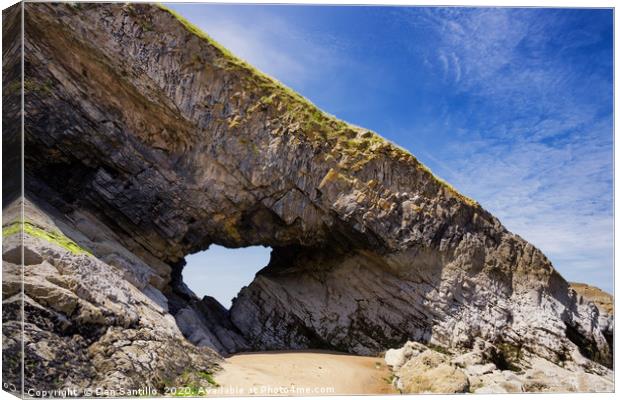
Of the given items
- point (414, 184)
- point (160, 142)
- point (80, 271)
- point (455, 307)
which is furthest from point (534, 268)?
point (80, 271)

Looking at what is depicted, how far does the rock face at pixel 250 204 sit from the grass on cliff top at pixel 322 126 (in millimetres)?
52

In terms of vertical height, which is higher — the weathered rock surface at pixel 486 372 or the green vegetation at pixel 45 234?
the green vegetation at pixel 45 234

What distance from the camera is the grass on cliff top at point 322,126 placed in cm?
1708

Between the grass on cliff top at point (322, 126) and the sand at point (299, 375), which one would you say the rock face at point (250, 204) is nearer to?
the grass on cliff top at point (322, 126)

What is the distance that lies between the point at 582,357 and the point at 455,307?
4382 mm

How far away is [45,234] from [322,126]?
949 cm

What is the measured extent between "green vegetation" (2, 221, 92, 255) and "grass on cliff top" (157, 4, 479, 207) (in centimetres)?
749

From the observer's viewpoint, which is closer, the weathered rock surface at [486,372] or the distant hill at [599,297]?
the weathered rock surface at [486,372]

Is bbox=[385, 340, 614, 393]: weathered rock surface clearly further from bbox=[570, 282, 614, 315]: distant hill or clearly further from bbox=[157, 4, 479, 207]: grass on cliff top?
bbox=[157, 4, 479, 207]: grass on cliff top

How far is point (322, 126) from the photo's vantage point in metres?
17.9

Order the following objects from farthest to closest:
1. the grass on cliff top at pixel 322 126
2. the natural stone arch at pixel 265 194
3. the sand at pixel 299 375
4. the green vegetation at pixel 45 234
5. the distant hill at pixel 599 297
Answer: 1. the distant hill at pixel 599 297
2. the grass on cliff top at pixel 322 126
3. the natural stone arch at pixel 265 194
4. the sand at pixel 299 375
5. the green vegetation at pixel 45 234

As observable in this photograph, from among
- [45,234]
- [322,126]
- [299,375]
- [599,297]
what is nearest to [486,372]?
[299,375]

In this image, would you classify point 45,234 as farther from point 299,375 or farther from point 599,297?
point 599,297

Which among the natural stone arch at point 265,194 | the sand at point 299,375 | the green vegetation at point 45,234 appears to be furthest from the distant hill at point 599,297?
the green vegetation at point 45,234
